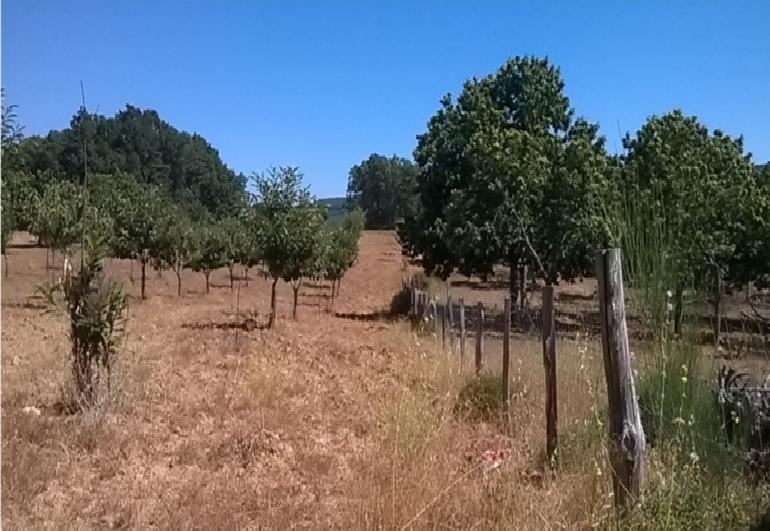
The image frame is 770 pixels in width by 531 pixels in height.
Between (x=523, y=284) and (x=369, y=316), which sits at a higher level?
(x=523, y=284)

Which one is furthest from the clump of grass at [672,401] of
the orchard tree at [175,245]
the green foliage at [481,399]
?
the orchard tree at [175,245]

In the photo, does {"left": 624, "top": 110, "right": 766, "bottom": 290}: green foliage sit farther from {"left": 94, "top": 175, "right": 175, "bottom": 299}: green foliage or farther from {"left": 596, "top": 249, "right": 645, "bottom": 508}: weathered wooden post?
{"left": 94, "top": 175, "right": 175, "bottom": 299}: green foliage

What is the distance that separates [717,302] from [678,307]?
1.60 feet

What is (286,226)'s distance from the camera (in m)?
21.0

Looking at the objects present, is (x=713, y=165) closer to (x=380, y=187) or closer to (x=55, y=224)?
(x=55, y=224)

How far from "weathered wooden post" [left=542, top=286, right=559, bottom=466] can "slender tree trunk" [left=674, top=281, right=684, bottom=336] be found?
1.34 meters

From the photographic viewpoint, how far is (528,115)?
1052 inches

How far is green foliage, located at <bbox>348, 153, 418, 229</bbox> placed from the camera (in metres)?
91.4

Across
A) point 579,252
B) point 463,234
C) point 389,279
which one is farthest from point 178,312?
point 389,279

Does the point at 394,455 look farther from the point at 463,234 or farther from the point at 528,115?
the point at 528,115

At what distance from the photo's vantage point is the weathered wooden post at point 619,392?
309cm

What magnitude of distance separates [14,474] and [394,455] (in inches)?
111

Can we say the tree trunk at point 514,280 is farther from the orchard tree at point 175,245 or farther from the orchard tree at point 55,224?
the orchard tree at point 175,245

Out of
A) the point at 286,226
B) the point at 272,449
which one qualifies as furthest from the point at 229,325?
the point at 272,449
